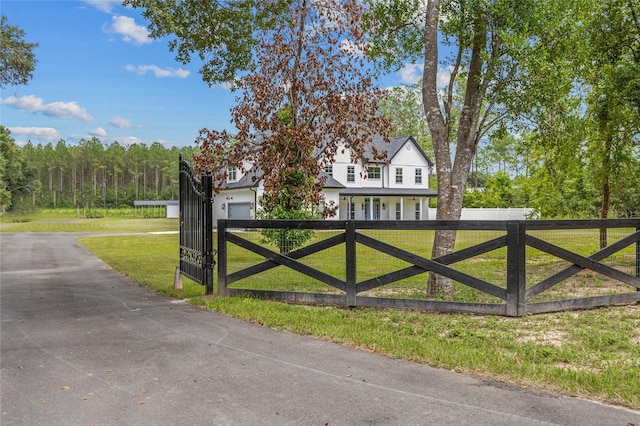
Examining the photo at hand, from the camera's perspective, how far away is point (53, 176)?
86250 mm

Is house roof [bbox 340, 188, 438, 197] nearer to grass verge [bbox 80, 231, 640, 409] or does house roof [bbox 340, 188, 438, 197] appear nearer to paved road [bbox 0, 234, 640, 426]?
grass verge [bbox 80, 231, 640, 409]

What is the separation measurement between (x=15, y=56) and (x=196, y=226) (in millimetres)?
8267

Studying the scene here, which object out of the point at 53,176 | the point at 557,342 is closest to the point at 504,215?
the point at 557,342

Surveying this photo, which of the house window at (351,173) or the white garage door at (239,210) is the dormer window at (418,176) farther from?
the white garage door at (239,210)

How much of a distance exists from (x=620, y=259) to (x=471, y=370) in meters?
5.28

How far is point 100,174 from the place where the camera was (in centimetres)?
8719

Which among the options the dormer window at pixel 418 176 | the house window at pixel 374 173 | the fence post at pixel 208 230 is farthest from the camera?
the dormer window at pixel 418 176

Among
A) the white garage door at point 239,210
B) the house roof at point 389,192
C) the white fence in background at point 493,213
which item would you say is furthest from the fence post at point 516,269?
the white fence in background at point 493,213

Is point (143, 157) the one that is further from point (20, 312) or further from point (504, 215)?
point (20, 312)

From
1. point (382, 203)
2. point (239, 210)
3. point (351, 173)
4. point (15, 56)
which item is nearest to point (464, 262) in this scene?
point (15, 56)

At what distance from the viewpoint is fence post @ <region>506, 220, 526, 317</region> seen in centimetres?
684

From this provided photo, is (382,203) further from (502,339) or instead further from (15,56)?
(502,339)

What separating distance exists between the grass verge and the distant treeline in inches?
3088

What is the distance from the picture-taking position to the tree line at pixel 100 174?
81.8 m
